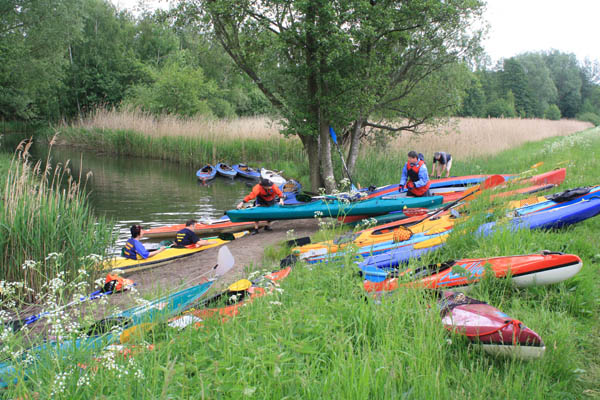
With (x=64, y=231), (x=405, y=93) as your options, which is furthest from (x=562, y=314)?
(x=405, y=93)

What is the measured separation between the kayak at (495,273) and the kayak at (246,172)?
13345 millimetres

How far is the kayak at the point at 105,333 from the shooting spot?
233cm

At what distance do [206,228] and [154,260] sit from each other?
7.45 ft

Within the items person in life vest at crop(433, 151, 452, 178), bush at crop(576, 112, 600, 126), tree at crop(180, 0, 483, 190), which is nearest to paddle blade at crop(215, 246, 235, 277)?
tree at crop(180, 0, 483, 190)

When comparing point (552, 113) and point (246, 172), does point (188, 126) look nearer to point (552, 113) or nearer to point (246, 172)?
point (246, 172)

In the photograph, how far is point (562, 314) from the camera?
321 cm

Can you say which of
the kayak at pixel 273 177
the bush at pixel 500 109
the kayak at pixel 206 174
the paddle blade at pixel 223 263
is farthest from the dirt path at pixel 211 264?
the bush at pixel 500 109

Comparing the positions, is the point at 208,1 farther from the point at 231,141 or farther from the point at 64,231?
the point at 231,141

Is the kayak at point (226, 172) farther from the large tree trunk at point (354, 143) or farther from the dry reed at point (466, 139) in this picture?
the large tree trunk at point (354, 143)

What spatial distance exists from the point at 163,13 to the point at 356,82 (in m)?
4.75

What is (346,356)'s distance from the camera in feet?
8.73

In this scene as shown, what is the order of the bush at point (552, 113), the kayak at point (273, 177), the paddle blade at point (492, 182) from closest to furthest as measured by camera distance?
the paddle blade at point (492, 182), the kayak at point (273, 177), the bush at point (552, 113)

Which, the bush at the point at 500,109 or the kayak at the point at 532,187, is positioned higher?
the bush at the point at 500,109

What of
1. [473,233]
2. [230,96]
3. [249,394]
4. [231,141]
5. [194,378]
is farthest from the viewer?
[230,96]
